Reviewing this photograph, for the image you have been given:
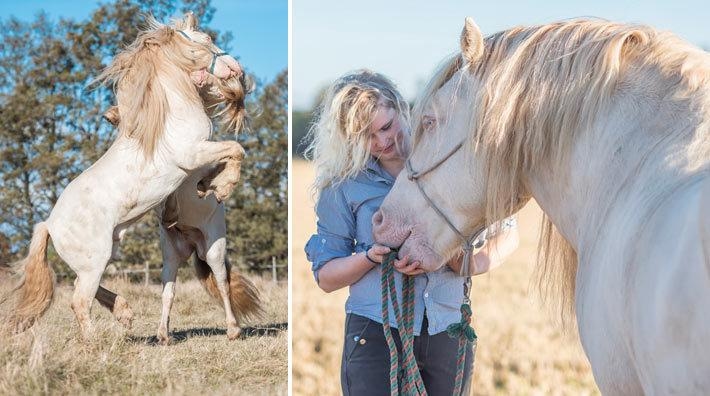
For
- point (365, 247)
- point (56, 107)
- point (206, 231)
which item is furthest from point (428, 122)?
point (56, 107)

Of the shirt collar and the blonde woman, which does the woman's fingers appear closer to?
the blonde woman

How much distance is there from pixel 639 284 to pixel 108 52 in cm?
274

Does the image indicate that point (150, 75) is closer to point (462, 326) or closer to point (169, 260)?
point (169, 260)

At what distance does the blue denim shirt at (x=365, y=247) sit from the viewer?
2.66m

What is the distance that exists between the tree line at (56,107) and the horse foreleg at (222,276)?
0.82 feet

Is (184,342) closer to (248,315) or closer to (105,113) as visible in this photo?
(248,315)

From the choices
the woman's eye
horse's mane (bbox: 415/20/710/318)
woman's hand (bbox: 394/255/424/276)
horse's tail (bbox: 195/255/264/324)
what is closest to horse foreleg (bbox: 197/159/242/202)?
horse's tail (bbox: 195/255/264/324)

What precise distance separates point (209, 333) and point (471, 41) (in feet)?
6.93

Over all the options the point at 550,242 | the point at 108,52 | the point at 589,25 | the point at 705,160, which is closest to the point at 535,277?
the point at 550,242

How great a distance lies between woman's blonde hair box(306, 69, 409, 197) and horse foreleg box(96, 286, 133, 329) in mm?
1139

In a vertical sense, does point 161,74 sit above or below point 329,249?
above

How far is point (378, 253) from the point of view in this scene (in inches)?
95.0

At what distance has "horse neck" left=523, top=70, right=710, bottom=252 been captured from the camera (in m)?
1.63

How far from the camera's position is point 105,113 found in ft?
11.2
